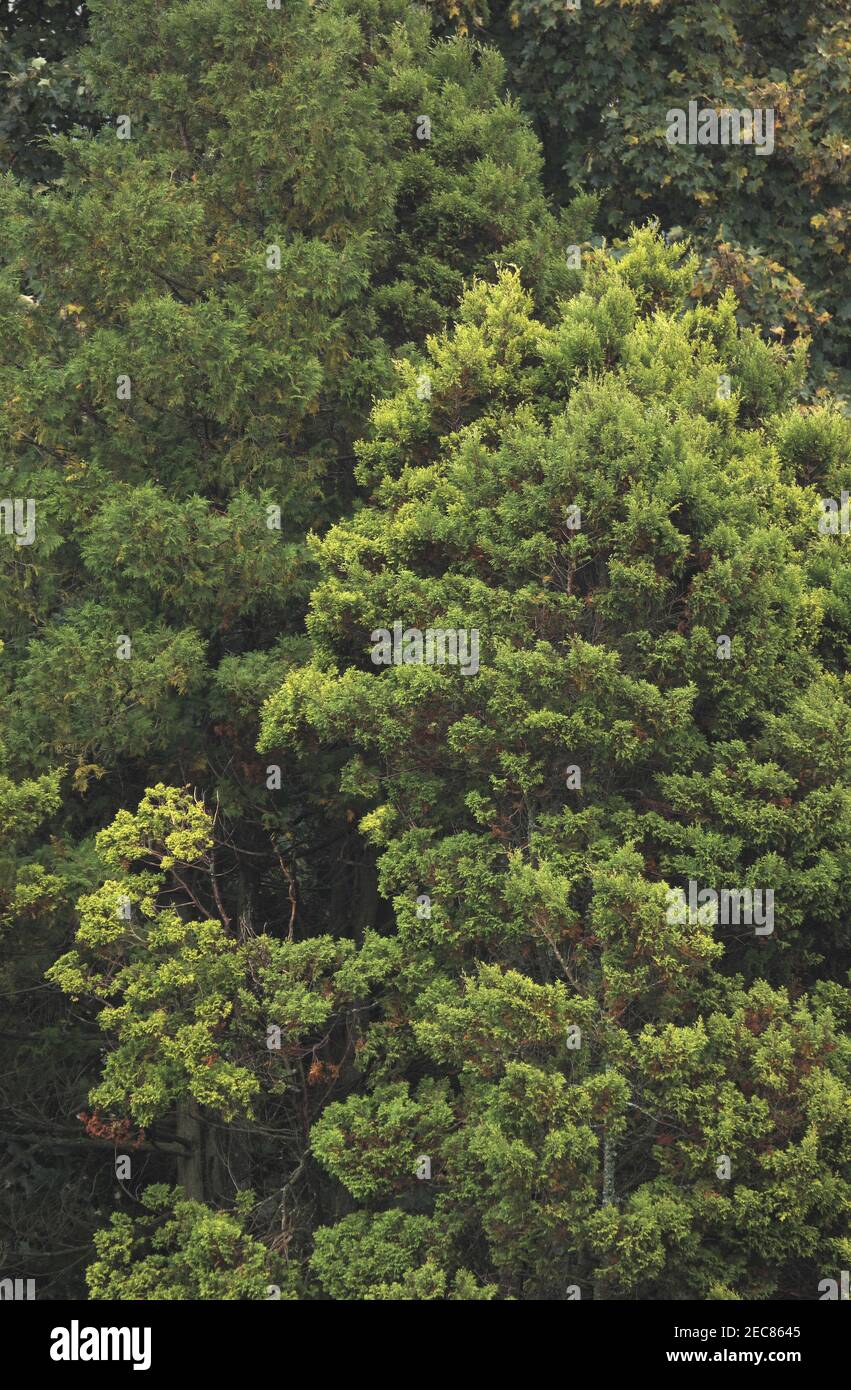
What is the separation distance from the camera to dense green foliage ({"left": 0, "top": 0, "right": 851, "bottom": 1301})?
11.8 metres

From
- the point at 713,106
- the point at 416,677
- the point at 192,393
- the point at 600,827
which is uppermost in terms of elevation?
the point at 713,106

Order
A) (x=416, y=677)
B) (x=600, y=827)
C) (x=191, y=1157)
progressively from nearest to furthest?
(x=600, y=827) < (x=416, y=677) < (x=191, y=1157)

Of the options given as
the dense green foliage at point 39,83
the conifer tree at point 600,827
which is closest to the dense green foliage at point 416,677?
the conifer tree at point 600,827

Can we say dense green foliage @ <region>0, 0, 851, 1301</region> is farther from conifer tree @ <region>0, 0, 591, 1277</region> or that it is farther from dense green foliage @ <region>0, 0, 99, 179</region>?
dense green foliage @ <region>0, 0, 99, 179</region>

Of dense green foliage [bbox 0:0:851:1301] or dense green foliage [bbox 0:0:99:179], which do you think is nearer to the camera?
dense green foliage [bbox 0:0:851:1301]

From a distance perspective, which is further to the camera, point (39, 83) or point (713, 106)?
point (39, 83)

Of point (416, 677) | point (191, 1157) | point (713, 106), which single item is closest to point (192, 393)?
point (416, 677)


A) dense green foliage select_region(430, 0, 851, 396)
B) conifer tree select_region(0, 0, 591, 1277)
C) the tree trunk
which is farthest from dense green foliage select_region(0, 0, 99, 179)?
the tree trunk

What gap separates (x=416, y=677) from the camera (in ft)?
42.3

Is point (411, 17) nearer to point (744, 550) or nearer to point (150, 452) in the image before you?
point (150, 452)

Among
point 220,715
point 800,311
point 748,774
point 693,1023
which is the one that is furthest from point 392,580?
point 800,311

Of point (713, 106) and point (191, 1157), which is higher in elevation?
point (713, 106)

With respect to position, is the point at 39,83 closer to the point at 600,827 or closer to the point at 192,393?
the point at 192,393

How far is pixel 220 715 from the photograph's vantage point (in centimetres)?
1482
